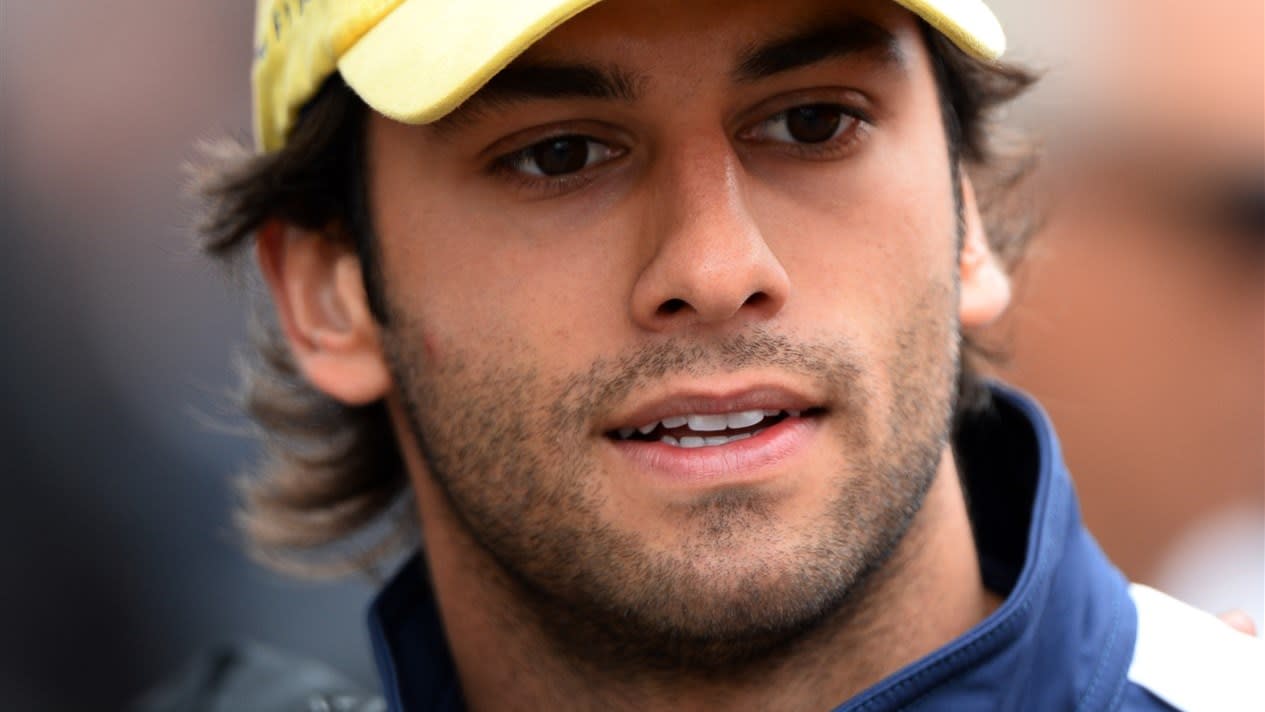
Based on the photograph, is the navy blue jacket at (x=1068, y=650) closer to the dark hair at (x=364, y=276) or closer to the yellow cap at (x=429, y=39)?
the dark hair at (x=364, y=276)

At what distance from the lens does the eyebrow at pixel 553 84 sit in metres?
2.16

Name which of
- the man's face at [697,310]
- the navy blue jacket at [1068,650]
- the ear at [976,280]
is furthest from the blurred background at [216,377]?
the man's face at [697,310]

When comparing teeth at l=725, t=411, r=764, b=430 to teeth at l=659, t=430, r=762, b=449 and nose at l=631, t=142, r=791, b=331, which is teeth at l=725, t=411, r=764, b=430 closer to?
teeth at l=659, t=430, r=762, b=449

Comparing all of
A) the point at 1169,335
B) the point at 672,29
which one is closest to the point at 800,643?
the point at 672,29

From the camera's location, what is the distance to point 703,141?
2.17 metres

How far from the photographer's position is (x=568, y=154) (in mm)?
2264

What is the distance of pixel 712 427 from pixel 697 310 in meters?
0.18

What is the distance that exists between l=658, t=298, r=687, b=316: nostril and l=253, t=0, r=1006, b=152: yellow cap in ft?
1.21

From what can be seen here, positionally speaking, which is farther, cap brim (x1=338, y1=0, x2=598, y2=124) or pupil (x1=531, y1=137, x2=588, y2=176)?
pupil (x1=531, y1=137, x2=588, y2=176)

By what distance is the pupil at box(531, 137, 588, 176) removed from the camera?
2264mm

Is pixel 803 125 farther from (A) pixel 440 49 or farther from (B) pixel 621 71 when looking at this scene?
(A) pixel 440 49

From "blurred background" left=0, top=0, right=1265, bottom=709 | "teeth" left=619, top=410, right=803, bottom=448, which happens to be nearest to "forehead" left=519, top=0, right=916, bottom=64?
"teeth" left=619, top=410, right=803, bottom=448

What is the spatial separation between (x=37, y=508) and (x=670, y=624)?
2380 mm

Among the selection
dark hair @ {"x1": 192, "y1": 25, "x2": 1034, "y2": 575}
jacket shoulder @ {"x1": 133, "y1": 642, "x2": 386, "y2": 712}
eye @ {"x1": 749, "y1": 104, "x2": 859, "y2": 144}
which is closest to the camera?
eye @ {"x1": 749, "y1": 104, "x2": 859, "y2": 144}
